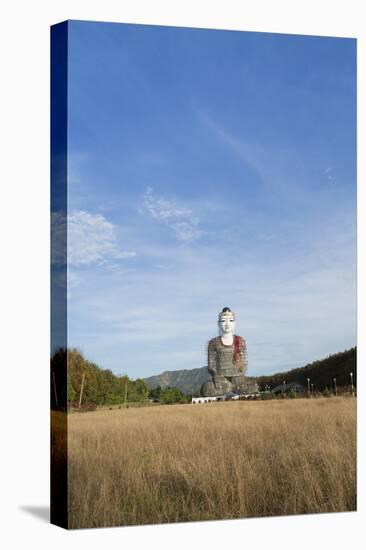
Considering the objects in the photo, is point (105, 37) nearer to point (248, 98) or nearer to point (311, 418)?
point (248, 98)

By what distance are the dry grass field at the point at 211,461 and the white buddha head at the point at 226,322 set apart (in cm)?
102

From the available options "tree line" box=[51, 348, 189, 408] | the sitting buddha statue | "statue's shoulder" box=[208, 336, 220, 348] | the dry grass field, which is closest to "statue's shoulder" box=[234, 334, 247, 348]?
the sitting buddha statue

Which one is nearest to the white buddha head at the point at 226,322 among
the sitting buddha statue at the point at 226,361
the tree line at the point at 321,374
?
the sitting buddha statue at the point at 226,361

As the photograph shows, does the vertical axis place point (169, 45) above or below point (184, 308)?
above

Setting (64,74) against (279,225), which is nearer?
(64,74)

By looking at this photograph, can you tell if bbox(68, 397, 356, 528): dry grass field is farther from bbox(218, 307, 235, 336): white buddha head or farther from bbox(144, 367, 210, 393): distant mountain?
bbox(218, 307, 235, 336): white buddha head

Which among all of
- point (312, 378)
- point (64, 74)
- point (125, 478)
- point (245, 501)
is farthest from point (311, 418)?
point (64, 74)

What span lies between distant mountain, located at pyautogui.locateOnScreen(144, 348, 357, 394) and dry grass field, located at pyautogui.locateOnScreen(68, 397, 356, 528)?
0.91 feet

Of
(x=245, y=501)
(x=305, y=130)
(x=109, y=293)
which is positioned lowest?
(x=245, y=501)

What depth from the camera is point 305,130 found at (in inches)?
696

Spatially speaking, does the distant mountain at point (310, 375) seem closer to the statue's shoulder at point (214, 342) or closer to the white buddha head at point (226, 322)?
the statue's shoulder at point (214, 342)

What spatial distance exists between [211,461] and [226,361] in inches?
54.4

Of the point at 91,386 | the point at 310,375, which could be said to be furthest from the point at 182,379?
the point at 310,375

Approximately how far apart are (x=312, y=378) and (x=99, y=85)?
16.6 ft
